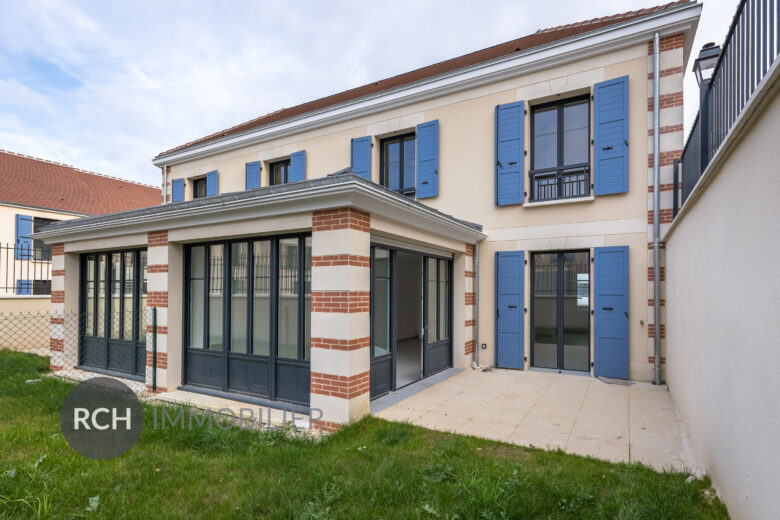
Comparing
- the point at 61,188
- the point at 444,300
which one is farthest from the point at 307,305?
the point at 61,188

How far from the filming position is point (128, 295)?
7211 millimetres

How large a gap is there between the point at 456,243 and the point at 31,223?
1821cm

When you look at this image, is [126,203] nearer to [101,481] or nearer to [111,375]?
[111,375]

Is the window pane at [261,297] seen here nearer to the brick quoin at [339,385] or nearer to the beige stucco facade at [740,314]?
the brick quoin at [339,385]

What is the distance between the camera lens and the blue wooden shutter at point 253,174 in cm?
1127

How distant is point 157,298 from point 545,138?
7.80 m

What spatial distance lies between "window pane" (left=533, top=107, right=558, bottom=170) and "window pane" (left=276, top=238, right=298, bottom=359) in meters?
5.39

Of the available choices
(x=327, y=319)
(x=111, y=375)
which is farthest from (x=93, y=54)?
(x=327, y=319)

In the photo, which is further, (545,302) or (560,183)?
(545,302)

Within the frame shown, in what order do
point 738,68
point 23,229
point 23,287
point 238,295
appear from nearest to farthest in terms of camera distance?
point 738,68 → point 238,295 → point 23,287 → point 23,229

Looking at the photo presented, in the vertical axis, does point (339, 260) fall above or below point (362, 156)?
below

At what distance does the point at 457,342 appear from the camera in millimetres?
7828

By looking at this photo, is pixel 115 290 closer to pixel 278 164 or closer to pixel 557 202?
pixel 278 164

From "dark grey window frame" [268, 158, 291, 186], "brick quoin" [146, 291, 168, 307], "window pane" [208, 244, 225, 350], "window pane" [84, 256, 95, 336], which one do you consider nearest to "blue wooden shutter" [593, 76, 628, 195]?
"window pane" [208, 244, 225, 350]
